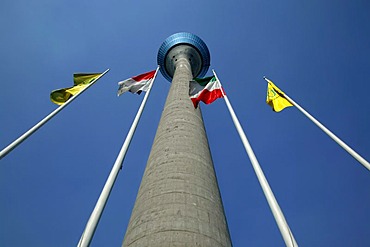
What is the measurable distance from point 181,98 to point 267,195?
8.09m

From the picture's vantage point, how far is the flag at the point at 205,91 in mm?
12000

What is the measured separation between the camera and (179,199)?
697 cm

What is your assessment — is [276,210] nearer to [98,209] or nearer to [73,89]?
[98,209]

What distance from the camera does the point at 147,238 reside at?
5953mm

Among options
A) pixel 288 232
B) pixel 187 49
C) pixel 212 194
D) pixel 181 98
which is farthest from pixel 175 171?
pixel 187 49

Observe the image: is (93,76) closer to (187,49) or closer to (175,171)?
(175,171)

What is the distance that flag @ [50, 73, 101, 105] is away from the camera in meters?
14.3

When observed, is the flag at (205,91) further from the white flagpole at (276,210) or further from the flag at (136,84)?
the white flagpole at (276,210)

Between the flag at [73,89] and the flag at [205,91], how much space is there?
603cm

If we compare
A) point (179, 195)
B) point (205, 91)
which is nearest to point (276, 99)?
point (205, 91)

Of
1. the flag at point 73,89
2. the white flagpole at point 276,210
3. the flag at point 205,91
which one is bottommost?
the white flagpole at point 276,210

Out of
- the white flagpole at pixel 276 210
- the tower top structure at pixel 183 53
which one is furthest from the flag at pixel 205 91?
the tower top structure at pixel 183 53

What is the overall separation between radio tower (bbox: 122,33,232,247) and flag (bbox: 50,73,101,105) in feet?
17.3

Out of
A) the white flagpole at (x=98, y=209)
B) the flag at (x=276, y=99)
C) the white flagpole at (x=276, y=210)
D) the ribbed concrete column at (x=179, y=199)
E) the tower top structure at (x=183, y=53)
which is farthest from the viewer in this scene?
the tower top structure at (x=183, y=53)
